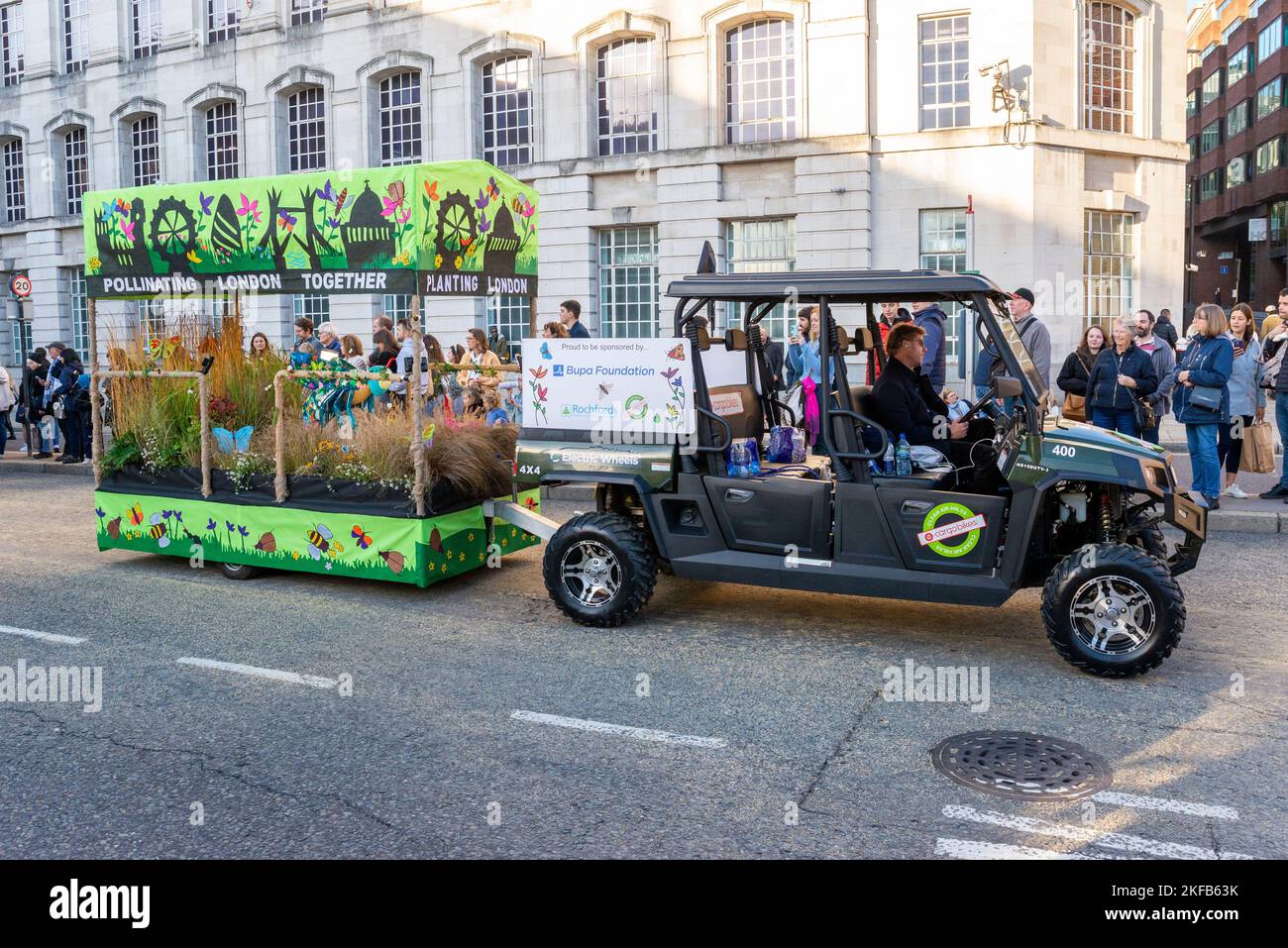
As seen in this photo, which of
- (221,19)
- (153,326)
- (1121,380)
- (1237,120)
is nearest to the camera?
(153,326)

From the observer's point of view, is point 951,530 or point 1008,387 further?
point 951,530

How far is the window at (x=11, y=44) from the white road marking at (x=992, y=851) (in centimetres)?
3937

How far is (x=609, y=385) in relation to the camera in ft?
23.8

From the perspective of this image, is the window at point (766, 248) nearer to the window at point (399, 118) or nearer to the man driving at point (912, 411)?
the window at point (399, 118)

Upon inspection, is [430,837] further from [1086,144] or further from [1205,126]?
[1205,126]

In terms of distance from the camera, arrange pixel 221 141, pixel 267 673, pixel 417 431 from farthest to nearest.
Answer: pixel 221 141 < pixel 417 431 < pixel 267 673

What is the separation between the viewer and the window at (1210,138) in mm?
64812

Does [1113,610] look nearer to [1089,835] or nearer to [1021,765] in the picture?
[1021,765]

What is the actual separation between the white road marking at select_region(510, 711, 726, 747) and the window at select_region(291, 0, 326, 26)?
26.6 metres

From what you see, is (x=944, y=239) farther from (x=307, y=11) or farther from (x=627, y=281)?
(x=307, y=11)

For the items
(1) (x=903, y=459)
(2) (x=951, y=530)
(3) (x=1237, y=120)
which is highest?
(3) (x=1237, y=120)

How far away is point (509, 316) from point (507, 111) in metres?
4.63

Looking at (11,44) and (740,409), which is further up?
(11,44)

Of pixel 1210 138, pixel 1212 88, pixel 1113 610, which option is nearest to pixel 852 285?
pixel 1113 610
